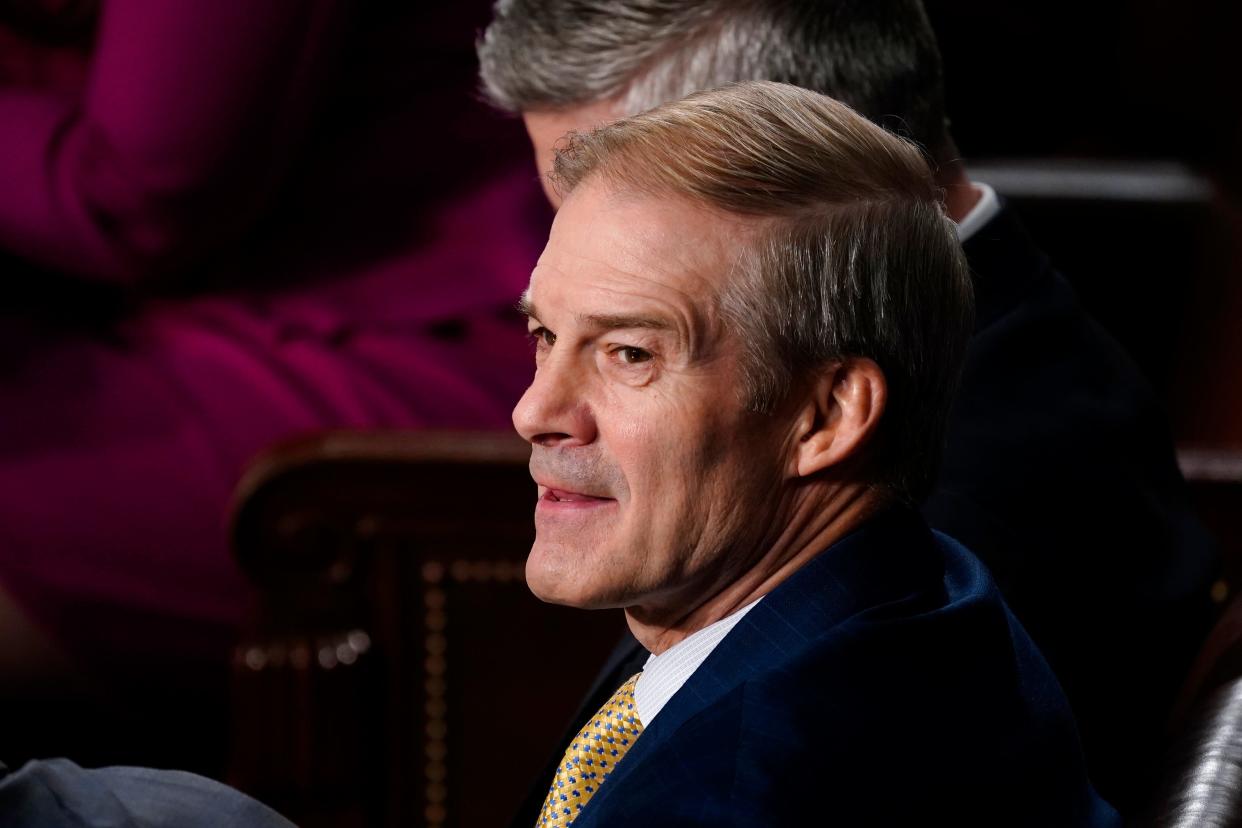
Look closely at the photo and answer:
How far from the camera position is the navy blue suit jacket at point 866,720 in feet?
3.47

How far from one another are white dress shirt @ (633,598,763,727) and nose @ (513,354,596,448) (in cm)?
18

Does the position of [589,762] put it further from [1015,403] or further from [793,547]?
[1015,403]

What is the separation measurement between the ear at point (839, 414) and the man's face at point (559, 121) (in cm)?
75

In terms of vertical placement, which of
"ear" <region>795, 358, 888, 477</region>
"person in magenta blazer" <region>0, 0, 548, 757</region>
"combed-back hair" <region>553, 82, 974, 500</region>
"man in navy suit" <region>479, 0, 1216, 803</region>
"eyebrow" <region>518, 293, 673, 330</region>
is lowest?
"person in magenta blazer" <region>0, 0, 548, 757</region>

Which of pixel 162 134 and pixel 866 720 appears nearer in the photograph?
pixel 866 720

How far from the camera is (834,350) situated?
4.09ft

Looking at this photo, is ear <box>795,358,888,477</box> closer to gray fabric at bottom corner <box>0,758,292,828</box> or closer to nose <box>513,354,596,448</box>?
nose <box>513,354,596,448</box>

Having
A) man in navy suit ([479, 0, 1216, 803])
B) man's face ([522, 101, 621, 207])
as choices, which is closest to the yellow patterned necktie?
man in navy suit ([479, 0, 1216, 803])

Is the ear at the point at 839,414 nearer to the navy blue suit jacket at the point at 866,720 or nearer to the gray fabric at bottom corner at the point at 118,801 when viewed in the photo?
the navy blue suit jacket at the point at 866,720

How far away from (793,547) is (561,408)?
0.21 metres

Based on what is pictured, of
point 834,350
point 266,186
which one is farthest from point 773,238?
point 266,186

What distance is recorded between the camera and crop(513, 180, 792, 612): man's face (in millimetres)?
1231

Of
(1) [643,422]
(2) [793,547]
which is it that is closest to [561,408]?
(1) [643,422]

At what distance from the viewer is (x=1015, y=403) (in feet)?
6.26
